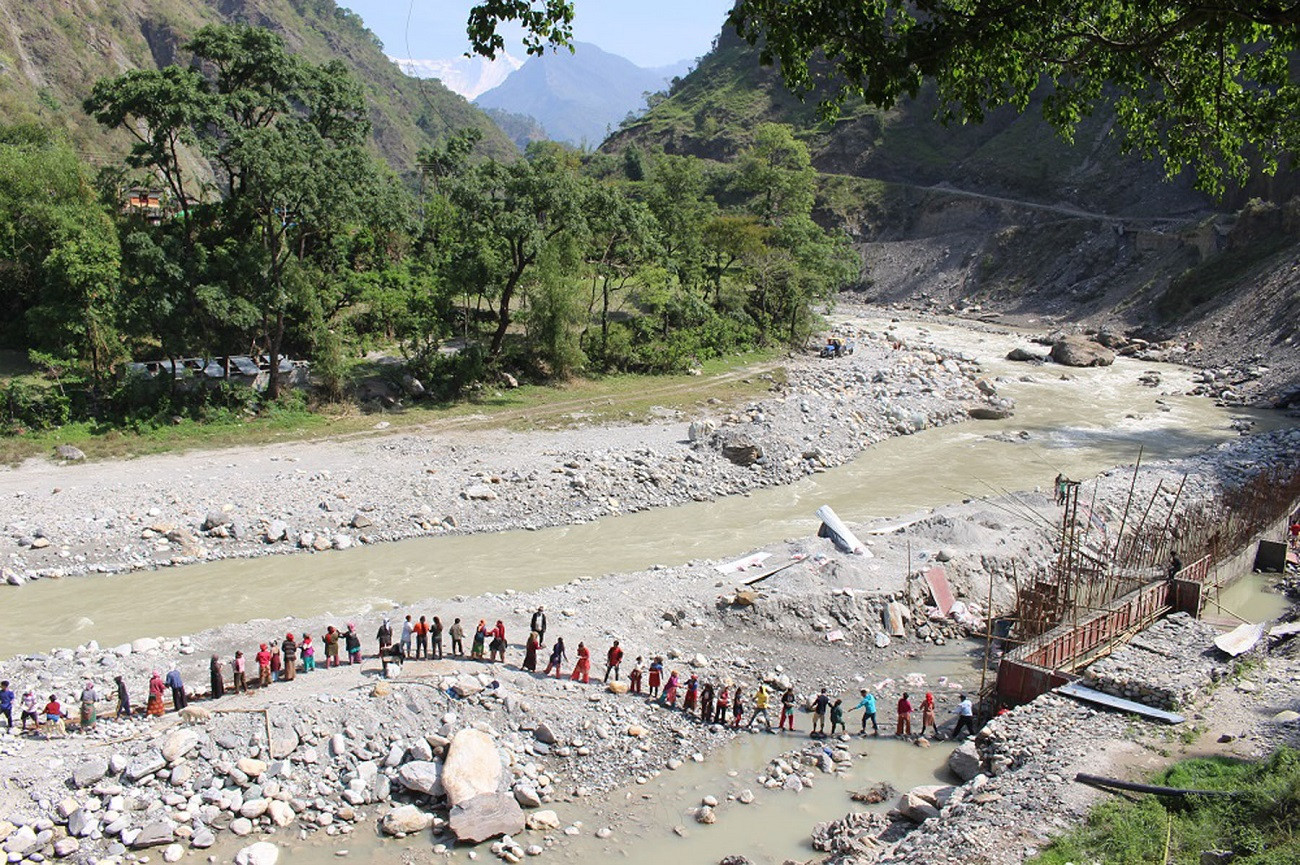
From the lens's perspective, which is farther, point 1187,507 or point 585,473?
point 585,473

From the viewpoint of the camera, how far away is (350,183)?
31359 millimetres

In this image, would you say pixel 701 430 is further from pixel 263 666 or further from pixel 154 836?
pixel 154 836

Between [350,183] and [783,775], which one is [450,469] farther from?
[783,775]

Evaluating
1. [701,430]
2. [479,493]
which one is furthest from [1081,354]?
[479,493]

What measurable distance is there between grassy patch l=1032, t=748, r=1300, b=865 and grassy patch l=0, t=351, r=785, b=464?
2416 centimetres

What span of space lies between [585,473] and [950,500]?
10899mm

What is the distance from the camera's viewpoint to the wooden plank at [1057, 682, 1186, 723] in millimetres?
13438

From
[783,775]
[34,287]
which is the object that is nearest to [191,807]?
[783,775]

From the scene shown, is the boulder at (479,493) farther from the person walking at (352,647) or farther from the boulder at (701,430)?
the person walking at (352,647)

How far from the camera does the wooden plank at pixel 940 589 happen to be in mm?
19516

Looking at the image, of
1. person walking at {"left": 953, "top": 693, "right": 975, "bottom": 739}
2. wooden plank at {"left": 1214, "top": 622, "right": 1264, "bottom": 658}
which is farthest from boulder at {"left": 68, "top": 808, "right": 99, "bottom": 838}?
wooden plank at {"left": 1214, "top": 622, "right": 1264, "bottom": 658}

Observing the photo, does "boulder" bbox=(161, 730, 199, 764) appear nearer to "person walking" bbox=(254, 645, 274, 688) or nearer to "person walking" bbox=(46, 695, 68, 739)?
"person walking" bbox=(254, 645, 274, 688)

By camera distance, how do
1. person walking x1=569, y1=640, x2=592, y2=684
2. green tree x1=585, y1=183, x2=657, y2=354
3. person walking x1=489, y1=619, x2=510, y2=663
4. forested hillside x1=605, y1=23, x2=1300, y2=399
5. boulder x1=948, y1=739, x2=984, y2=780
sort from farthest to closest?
forested hillside x1=605, y1=23, x2=1300, y2=399 → green tree x1=585, y1=183, x2=657, y2=354 → person walking x1=489, y1=619, x2=510, y2=663 → person walking x1=569, y1=640, x2=592, y2=684 → boulder x1=948, y1=739, x2=984, y2=780

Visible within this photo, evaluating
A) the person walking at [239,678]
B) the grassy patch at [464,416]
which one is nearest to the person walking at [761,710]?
the person walking at [239,678]
